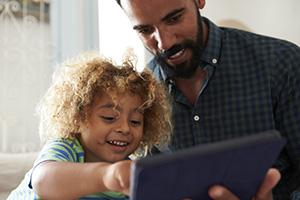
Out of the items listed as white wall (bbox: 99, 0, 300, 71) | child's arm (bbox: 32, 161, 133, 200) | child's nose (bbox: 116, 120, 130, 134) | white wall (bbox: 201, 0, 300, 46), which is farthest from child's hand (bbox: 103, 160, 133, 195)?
white wall (bbox: 201, 0, 300, 46)

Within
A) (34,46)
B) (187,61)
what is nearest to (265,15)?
(187,61)

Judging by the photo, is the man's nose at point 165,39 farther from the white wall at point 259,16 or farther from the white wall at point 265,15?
the white wall at point 265,15

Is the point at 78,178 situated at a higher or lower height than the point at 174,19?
lower

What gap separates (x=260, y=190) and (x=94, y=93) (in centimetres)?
65

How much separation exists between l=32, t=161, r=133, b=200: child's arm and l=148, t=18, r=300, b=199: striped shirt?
67 centimetres

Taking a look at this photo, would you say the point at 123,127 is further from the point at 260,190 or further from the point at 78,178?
the point at 260,190

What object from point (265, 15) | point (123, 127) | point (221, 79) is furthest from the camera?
point (265, 15)

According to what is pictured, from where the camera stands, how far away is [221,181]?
25.1 inches

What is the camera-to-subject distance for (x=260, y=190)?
0.71 m

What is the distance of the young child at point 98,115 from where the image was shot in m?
1.10

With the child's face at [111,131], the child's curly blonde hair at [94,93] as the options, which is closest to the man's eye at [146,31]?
the child's curly blonde hair at [94,93]

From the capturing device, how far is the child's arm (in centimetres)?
63

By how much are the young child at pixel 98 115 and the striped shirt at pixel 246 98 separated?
0.12 meters

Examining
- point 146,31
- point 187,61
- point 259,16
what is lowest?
point 187,61
